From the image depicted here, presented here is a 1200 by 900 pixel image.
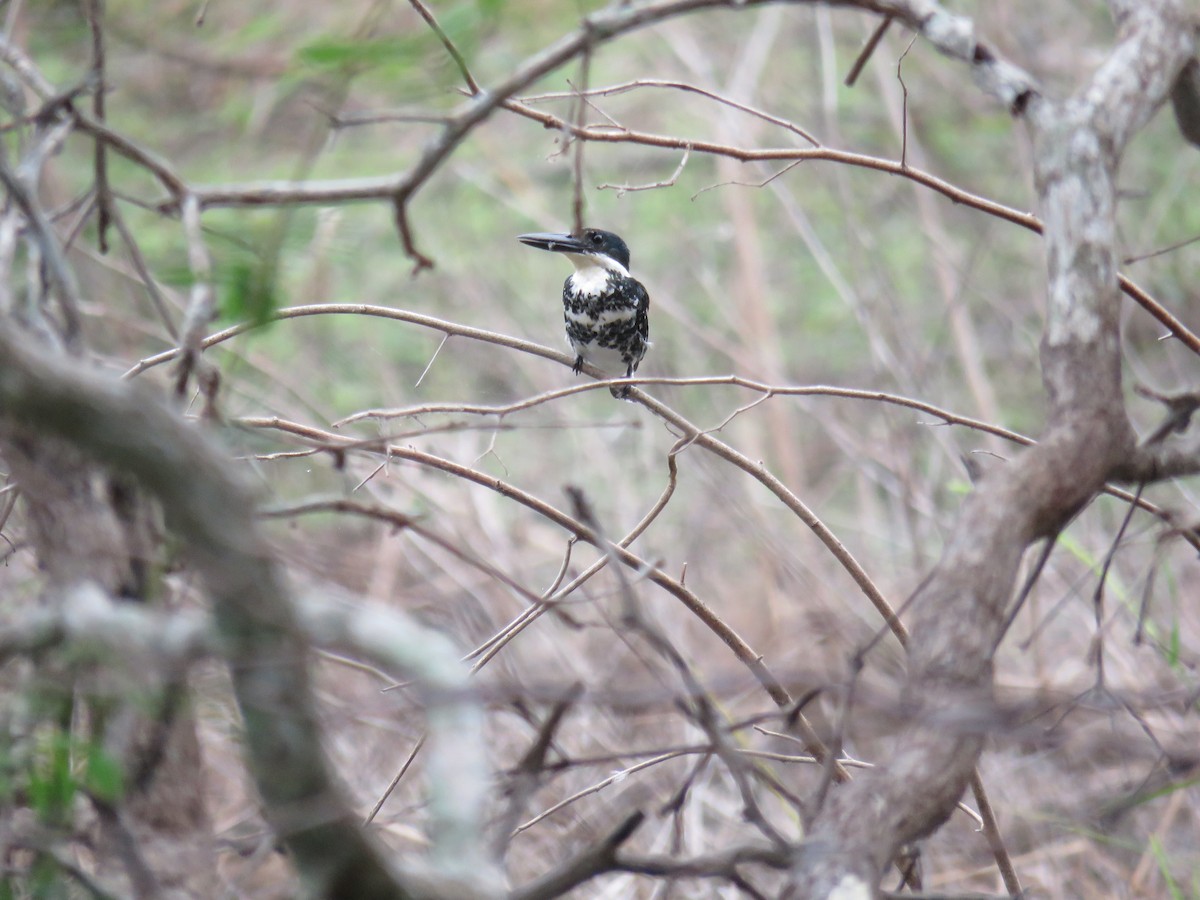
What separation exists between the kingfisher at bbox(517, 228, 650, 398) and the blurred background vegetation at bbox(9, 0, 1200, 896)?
0.79ft

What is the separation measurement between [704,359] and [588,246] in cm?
203

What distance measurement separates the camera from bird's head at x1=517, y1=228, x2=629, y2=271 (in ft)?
10.3

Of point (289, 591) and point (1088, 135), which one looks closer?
point (289, 591)

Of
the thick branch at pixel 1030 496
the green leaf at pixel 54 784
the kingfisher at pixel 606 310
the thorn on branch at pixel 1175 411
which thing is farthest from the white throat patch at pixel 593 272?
the green leaf at pixel 54 784

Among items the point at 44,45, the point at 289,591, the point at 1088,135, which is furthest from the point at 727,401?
the point at 289,591

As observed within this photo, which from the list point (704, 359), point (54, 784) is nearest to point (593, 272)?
point (704, 359)

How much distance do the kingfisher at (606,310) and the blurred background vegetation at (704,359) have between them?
240 mm

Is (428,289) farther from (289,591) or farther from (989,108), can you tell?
(289,591)

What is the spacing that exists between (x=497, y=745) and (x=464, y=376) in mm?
2577

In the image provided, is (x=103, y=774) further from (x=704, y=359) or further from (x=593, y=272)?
(x=704, y=359)

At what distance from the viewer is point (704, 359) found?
17.8 ft

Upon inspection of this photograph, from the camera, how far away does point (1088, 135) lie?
1.13 meters

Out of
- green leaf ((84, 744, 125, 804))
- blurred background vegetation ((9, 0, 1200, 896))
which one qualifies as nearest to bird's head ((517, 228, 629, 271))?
blurred background vegetation ((9, 0, 1200, 896))

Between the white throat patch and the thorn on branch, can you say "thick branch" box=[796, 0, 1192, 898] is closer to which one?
the thorn on branch
